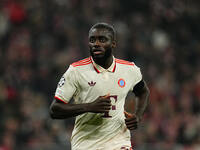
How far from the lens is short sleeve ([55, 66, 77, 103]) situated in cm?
507

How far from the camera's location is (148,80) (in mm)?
11172

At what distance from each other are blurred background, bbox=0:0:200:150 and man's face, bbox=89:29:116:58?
12.5 ft

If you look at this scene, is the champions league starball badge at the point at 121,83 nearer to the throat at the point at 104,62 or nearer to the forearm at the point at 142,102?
the throat at the point at 104,62

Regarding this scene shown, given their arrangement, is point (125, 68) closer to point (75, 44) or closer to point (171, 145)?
point (171, 145)

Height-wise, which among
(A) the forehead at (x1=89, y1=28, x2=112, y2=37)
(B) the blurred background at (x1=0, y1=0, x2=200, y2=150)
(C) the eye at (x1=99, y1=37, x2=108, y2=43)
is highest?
(A) the forehead at (x1=89, y1=28, x2=112, y2=37)

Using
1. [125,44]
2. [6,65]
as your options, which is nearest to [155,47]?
[125,44]

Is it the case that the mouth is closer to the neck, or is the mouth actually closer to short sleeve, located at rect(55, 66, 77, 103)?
the neck

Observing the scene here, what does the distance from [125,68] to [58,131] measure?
4.54m

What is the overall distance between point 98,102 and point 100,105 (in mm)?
37

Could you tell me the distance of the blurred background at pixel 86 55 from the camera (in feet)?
31.8

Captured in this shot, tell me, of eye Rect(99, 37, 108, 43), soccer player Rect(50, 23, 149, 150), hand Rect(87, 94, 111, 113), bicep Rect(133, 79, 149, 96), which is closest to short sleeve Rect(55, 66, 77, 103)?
soccer player Rect(50, 23, 149, 150)

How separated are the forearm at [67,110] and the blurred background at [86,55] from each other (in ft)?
12.2

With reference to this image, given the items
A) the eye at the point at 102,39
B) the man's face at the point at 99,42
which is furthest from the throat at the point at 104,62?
the eye at the point at 102,39

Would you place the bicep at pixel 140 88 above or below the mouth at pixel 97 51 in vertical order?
below
